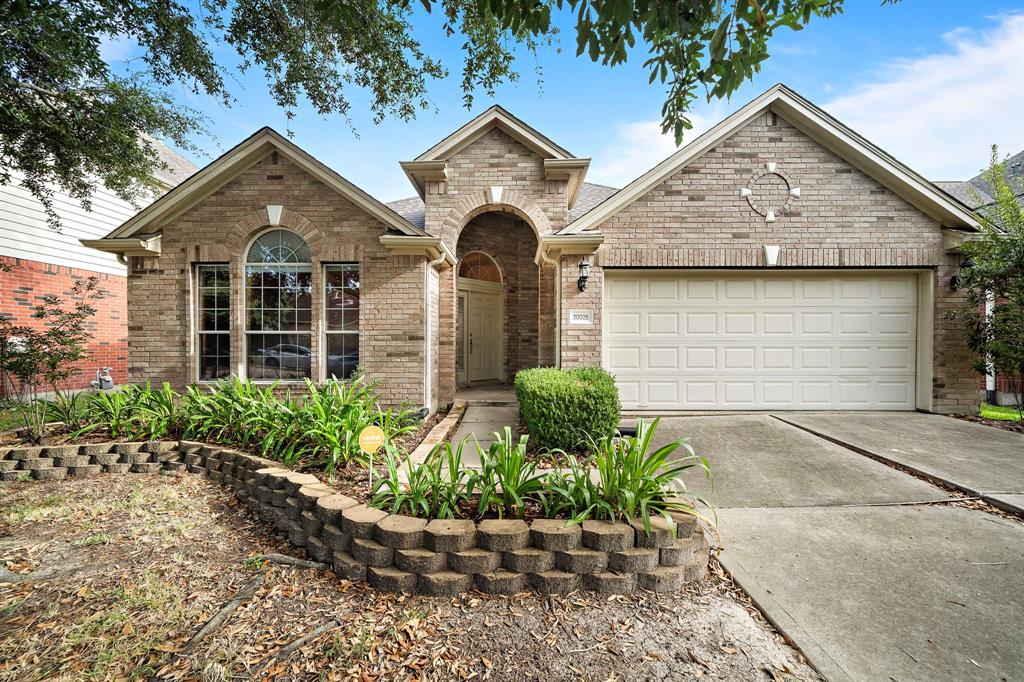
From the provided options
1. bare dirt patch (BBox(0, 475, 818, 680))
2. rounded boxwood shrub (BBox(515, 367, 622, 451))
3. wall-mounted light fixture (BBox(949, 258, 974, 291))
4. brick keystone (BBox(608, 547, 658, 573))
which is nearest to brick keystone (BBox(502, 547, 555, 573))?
bare dirt patch (BBox(0, 475, 818, 680))

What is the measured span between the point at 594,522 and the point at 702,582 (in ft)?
2.43

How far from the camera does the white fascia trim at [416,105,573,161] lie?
746 centimetres

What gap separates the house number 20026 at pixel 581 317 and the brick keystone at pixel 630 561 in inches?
187

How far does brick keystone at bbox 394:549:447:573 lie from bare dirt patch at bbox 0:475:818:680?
16 cm

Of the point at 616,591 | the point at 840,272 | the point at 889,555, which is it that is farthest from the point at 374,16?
the point at 840,272

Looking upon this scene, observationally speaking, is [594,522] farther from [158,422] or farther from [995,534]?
[158,422]

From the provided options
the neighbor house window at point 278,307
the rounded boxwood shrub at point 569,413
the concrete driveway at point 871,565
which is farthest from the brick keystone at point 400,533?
the neighbor house window at point 278,307

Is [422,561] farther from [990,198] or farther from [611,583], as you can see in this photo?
[990,198]

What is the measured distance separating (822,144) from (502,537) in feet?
27.5

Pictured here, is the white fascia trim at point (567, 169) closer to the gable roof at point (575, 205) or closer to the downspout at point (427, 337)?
the gable roof at point (575, 205)

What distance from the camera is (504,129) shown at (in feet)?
24.9

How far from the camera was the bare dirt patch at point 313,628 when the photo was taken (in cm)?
199

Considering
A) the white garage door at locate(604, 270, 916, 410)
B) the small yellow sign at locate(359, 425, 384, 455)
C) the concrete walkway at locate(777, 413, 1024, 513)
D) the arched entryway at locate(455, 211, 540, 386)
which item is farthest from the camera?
the arched entryway at locate(455, 211, 540, 386)

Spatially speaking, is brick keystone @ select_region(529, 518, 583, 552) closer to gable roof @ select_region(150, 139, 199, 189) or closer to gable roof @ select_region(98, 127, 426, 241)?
gable roof @ select_region(98, 127, 426, 241)
